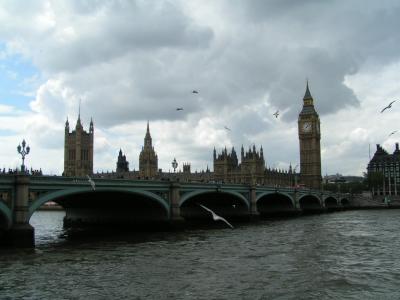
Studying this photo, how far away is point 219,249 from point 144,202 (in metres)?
17.7

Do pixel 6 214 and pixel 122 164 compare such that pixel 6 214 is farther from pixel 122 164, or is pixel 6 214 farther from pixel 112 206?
pixel 122 164

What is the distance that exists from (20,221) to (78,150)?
14768cm

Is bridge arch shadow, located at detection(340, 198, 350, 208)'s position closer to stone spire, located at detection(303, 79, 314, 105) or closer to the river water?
stone spire, located at detection(303, 79, 314, 105)

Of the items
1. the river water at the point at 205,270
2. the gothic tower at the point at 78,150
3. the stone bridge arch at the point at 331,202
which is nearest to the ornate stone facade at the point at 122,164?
the gothic tower at the point at 78,150

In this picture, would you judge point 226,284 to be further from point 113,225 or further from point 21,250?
point 113,225

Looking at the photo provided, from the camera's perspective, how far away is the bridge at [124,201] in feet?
105

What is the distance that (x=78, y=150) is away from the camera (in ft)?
579

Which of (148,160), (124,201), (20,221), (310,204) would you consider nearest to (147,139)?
(148,160)

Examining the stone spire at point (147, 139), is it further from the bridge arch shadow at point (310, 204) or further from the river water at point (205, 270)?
the river water at point (205, 270)

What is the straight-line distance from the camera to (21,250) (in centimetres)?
2975

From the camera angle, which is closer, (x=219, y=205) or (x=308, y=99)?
(x=219, y=205)

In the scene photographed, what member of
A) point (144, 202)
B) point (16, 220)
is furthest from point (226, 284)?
point (144, 202)

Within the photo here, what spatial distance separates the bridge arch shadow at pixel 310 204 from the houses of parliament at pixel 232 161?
4971cm

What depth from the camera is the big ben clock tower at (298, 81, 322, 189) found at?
563ft
